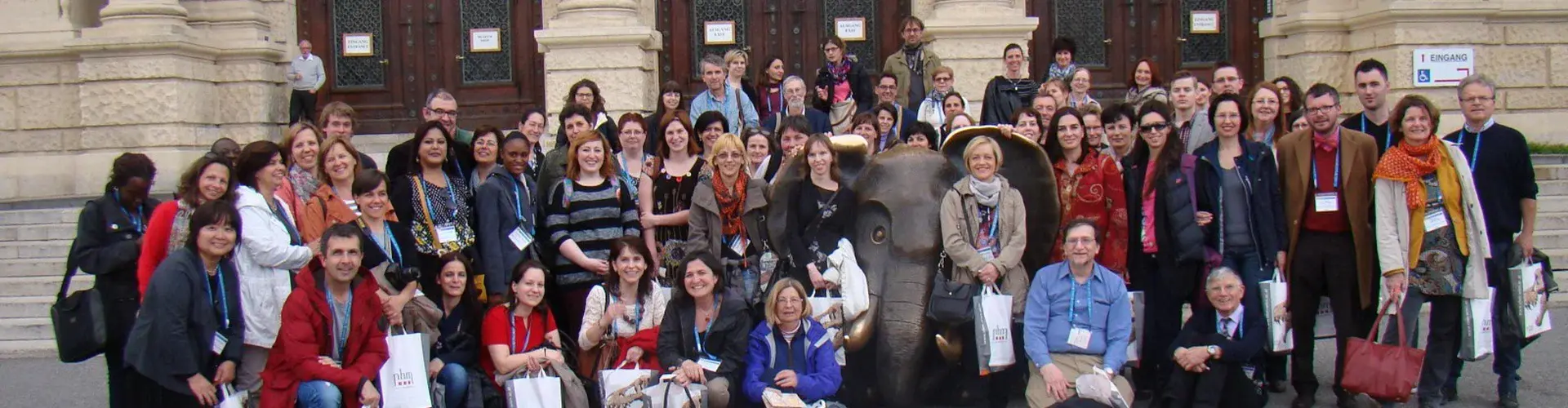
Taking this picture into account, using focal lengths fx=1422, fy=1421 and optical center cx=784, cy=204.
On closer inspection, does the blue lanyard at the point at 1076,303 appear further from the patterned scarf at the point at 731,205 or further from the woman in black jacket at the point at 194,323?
the woman in black jacket at the point at 194,323

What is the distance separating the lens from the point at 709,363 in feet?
21.4

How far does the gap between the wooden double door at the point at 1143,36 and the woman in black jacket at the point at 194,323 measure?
396 inches

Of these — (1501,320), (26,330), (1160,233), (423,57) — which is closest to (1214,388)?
(1160,233)

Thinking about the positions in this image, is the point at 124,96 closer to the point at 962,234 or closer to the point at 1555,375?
the point at 962,234

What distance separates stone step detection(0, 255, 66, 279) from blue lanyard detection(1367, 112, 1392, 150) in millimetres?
9034

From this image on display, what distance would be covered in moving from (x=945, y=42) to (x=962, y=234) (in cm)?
694

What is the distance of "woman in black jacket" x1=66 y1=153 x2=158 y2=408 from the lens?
6.29 metres

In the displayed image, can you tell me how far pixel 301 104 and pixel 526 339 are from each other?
8.56 meters

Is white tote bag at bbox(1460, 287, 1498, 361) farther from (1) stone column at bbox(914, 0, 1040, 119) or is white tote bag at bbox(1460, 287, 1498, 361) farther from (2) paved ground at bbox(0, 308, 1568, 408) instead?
(1) stone column at bbox(914, 0, 1040, 119)

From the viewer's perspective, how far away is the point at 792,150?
7809 mm

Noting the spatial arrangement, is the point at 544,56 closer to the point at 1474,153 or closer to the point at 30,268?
the point at 30,268

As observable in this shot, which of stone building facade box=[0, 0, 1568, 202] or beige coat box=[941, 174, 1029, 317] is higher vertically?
stone building facade box=[0, 0, 1568, 202]

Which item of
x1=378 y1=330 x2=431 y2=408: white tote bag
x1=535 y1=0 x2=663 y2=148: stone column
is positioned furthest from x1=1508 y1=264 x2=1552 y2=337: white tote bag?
x1=535 y1=0 x2=663 y2=148: stone column

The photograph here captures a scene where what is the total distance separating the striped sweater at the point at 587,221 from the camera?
7195 mm
